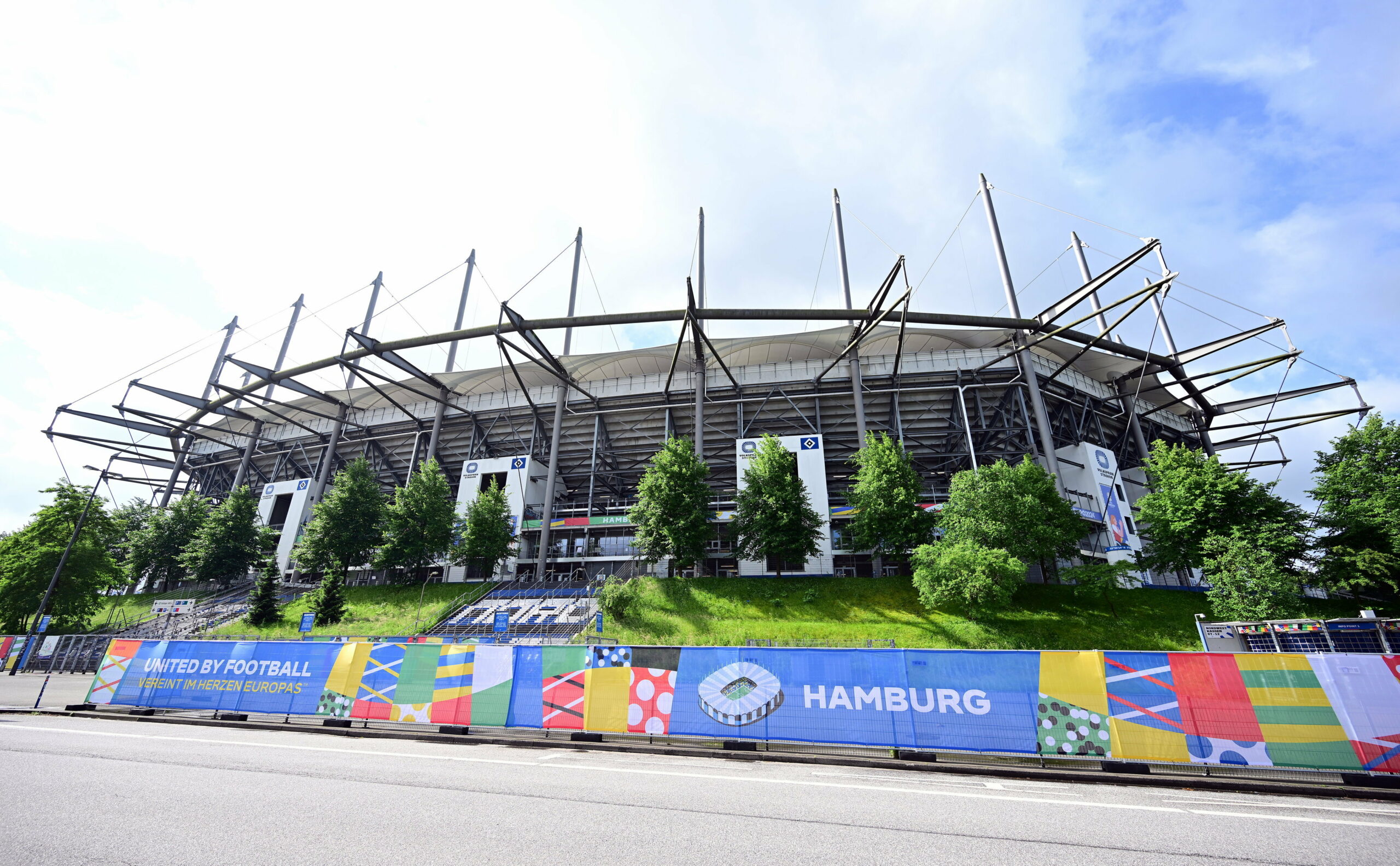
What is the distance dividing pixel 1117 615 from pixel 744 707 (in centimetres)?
2393

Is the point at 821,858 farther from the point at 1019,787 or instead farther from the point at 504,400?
the point at 504,400

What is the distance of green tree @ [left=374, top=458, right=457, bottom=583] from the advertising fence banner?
26094mm

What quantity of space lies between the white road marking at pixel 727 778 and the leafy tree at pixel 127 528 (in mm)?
41115

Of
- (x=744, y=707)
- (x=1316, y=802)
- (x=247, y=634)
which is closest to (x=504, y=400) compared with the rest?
(x=247, y=634)

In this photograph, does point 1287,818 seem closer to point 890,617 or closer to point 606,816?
point 606,816

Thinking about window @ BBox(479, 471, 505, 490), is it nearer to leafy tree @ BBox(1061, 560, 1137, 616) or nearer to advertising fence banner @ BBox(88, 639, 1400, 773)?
advertising fence banner @ BBox(88, 639, 1400, 773)

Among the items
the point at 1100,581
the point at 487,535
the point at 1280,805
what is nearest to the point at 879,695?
the point at 1280,805

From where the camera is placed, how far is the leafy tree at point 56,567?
32.0 metres

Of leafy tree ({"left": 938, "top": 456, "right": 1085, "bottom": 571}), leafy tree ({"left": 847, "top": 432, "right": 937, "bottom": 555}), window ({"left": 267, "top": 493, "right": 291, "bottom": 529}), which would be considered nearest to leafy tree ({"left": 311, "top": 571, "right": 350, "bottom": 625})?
window ({"left": 267, "top": 493, "right": 291, "bottom": 529})

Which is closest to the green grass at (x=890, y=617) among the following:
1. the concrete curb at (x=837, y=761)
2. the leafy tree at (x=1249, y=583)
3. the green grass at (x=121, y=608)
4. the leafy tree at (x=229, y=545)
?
the leafy tree at (x=1249, y=583)

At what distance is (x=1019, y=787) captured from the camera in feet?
26.2

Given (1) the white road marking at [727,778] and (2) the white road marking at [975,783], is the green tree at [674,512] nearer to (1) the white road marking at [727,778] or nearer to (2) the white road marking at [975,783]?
(1) the white road marking at [727,778]

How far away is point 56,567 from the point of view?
33.4 metres

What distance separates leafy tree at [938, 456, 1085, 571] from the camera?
26641 mm
